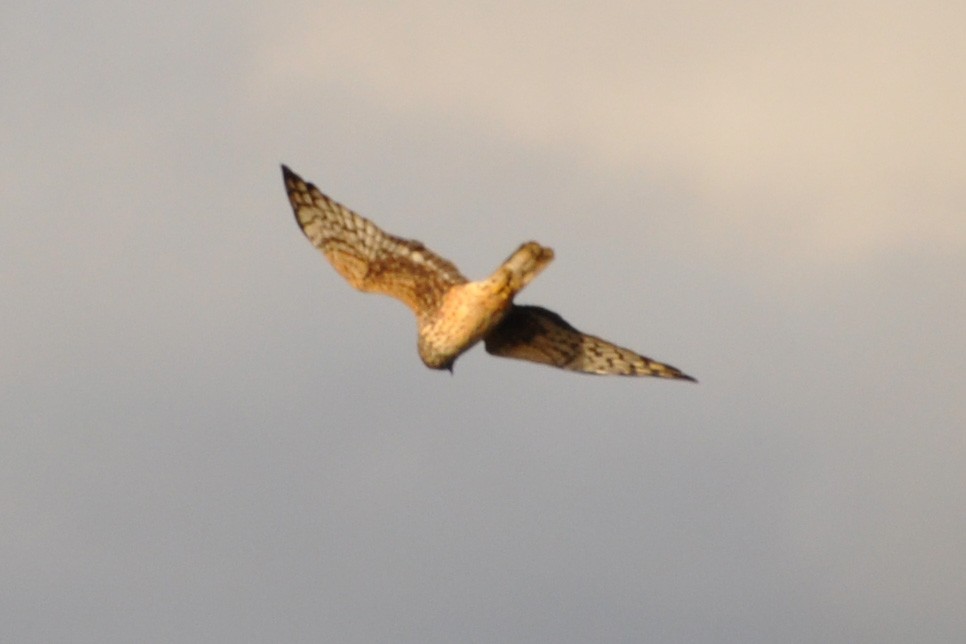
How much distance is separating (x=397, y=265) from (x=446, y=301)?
109 cm

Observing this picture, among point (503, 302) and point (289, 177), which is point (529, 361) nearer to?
point (503, 302)

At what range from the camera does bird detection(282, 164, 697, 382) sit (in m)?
25.0

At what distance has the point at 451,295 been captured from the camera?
83.5 feet

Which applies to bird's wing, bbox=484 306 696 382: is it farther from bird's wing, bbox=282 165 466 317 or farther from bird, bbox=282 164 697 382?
bird's wing, bbox=282 165 466 317

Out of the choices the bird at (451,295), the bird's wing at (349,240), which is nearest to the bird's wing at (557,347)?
the bird at (451,295)

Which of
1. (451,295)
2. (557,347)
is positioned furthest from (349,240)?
(557,347)

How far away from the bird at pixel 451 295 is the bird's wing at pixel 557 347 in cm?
1

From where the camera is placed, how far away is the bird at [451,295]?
25.0 meters

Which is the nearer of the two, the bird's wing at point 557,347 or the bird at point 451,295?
the bird at point 451,295

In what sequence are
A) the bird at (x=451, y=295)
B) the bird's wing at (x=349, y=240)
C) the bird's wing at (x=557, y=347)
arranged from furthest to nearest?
1. the bird's wing at (x=349, y=240)
2. the bird's wing at (x=557, y=347)
3. the bird at (x=451, y=295)

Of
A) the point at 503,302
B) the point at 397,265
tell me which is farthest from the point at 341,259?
the point at 503,302

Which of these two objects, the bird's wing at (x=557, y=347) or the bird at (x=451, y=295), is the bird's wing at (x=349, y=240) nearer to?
the bird at (x=451, y=295)

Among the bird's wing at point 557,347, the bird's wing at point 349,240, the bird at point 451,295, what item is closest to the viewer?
the bird at point 451,295

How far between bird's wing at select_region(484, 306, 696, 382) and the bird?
0.01 m
